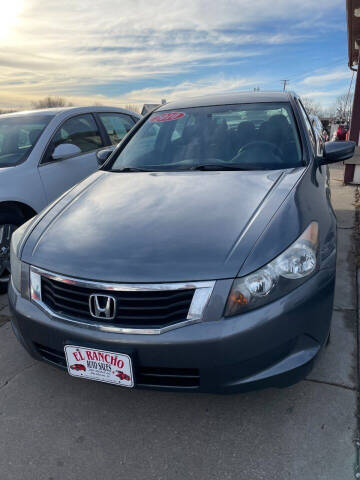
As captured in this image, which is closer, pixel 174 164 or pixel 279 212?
pixel 279 212

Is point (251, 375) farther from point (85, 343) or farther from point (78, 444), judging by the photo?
point (78, 444)

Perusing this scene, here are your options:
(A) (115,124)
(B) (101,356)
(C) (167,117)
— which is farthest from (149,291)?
(A) (115,124)

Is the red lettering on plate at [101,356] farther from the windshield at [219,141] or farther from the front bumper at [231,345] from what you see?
the windshield at [219,141]

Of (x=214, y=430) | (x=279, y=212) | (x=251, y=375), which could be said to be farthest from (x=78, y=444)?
(x=279, y=212)

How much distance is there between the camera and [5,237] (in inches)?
131

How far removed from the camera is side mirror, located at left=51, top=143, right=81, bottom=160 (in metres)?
3.70

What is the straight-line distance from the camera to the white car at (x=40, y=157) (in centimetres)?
335

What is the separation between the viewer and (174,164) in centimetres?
273

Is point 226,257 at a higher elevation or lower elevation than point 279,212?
lower

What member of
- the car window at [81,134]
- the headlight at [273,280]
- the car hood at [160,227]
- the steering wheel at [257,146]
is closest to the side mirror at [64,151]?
the car window at [81,134]

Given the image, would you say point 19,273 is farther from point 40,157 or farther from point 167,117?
point 40,157

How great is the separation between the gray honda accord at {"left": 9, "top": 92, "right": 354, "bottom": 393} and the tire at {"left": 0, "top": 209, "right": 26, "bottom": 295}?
47.3 inches

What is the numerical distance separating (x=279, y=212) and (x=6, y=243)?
8.21ft

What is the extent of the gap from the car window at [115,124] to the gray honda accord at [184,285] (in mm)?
2698
